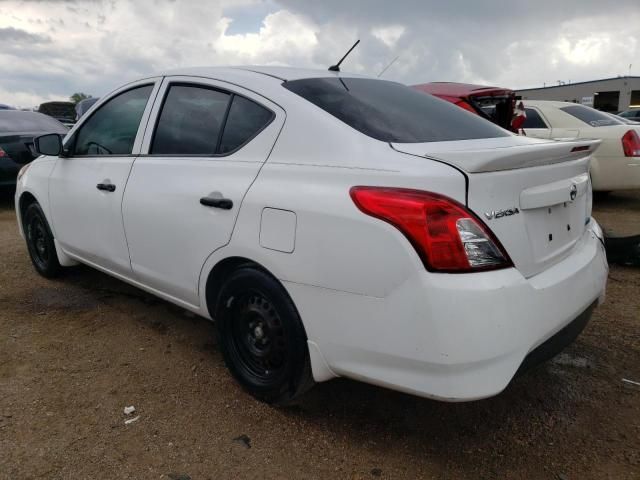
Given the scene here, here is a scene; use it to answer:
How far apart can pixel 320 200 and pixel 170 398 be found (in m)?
1.36

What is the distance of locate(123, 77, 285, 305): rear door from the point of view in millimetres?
2547

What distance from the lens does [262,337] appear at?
2.54m

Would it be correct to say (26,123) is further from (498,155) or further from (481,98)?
(498,155)

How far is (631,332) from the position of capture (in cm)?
341

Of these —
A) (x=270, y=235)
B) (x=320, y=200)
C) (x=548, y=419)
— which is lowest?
(x=548, y=419)

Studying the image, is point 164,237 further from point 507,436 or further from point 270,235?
point 507,436

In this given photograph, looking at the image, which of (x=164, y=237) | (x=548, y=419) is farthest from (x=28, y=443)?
(x=548, y=419)

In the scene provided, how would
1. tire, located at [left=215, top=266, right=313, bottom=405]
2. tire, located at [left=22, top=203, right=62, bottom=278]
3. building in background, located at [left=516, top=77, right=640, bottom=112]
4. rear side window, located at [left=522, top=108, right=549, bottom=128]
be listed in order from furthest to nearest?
Result: 1. building in background, located at [left=516, top=77, right=640, bottom=112]
2. rear side window, located at [left=522, top=108, right=549, bottom=128]
3. tire, located at [left=22, top=203, right=62, bottom=278]
4. tire, located at [left=215, top=266, right=313, bottom=405]

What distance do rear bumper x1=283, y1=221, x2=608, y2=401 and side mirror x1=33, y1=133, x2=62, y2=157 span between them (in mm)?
2528

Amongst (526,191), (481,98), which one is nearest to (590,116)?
(481,98)

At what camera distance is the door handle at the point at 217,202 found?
2.51 meters

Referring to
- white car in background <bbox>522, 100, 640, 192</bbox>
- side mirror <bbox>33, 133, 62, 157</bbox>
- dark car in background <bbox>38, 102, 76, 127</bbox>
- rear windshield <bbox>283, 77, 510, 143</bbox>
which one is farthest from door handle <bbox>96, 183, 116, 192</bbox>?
dark car in background <bbox>38, 102, 76, 127</bbox>

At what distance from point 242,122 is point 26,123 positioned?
7.15 metres

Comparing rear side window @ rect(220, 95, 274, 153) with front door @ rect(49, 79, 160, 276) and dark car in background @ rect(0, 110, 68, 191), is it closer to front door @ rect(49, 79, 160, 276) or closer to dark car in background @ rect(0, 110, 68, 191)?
front door @ rect(49, 79, 160, 276)
